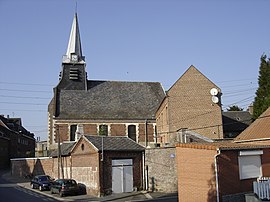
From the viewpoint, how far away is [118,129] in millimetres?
52781

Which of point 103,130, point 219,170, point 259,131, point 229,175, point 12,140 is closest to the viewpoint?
point 219,170

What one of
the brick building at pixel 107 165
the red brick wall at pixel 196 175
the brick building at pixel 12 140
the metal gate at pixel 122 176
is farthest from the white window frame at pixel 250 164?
the brick building at pixel 12 140

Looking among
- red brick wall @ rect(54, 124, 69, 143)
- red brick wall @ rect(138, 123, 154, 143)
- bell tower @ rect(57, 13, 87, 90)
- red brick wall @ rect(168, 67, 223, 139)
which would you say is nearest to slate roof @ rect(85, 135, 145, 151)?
red brick wall @ rect(168, 67, 223, 139)

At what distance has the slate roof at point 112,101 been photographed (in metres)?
52.8

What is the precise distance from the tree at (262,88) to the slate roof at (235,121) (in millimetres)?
8204

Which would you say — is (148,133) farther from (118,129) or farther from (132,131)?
(118,129)

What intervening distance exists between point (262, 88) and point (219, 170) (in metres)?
23.3

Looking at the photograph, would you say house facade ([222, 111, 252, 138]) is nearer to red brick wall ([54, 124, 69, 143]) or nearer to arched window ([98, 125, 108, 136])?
arched window ([98, 125, 108, 136])

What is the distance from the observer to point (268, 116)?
95.0 feet

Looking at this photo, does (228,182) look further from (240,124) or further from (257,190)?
(240,124)

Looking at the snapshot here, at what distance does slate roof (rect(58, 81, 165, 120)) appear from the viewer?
5284cm

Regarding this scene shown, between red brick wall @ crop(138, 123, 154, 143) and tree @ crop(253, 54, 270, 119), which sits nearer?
tree @ crop(253, 54, 270, 119)

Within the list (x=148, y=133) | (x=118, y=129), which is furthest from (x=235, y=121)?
(x=118, y=129)

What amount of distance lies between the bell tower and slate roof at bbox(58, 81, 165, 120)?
3.55 feet
